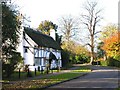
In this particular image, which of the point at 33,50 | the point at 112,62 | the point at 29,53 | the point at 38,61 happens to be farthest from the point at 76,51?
the point at 29,53

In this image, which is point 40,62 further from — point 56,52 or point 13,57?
point 13,57

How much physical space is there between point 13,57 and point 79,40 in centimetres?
4670

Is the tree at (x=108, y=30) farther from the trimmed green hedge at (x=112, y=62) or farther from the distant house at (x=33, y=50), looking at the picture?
the distant house at (x=33, y=50)

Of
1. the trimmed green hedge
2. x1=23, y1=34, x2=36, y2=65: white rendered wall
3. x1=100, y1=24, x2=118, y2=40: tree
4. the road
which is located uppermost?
x1=100, y1=24, x2=118, y2=40: tree

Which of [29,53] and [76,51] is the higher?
[76,51]

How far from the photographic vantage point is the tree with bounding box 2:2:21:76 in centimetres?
2769

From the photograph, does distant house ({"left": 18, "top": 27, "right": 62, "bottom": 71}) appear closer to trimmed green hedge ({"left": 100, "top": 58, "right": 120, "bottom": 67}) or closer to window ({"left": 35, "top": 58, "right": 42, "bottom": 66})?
window ({"left": 35, "top": 58, "right": 42, "bottom": 66})

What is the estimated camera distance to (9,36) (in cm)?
2912

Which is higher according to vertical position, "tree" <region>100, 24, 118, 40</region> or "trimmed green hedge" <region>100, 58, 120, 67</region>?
"tree" <region>100, 24, 118, 40</region>

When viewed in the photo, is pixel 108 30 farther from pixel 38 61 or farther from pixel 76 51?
pixel 38 61

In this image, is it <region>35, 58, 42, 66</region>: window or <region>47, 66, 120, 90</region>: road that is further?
<region>35, 58, 42, 66</region>: window

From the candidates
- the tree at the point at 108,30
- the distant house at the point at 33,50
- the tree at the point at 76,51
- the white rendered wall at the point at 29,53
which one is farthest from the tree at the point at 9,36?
the tree at the point at 108,30

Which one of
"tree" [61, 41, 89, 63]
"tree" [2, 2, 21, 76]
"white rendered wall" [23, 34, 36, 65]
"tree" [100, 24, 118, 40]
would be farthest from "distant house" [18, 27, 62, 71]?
"tree" [100, 24, 118, 40]

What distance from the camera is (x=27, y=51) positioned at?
178 ft
